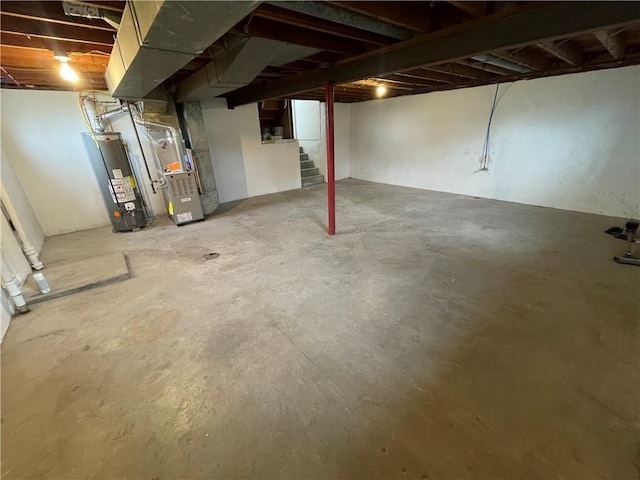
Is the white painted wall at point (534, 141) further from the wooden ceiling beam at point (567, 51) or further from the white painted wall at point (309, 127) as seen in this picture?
the white painted wall at point (309, 127)

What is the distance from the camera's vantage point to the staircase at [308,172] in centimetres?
733

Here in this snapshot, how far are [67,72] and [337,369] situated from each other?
462 centimetres

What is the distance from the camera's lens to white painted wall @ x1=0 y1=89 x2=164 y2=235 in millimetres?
3793

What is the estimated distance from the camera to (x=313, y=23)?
1926 mm

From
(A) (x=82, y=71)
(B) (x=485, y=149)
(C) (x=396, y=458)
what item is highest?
(A) (x=82, y=71)

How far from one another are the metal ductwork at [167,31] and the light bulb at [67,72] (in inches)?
60.7

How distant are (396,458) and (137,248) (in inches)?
152

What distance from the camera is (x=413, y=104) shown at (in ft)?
20.5

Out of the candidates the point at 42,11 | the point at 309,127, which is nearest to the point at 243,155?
the point at 309,127

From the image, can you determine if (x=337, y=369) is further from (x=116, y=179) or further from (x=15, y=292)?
(x=116, y=179)

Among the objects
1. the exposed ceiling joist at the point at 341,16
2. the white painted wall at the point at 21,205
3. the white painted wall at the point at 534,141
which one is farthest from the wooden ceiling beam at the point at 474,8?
the white painted wall at the point at 21,205

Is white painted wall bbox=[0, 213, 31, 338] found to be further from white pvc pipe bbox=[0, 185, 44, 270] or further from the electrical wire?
the electrical wire

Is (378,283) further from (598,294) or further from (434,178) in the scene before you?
(434,178)

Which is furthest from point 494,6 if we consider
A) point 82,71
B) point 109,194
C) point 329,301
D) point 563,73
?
point 109,194
